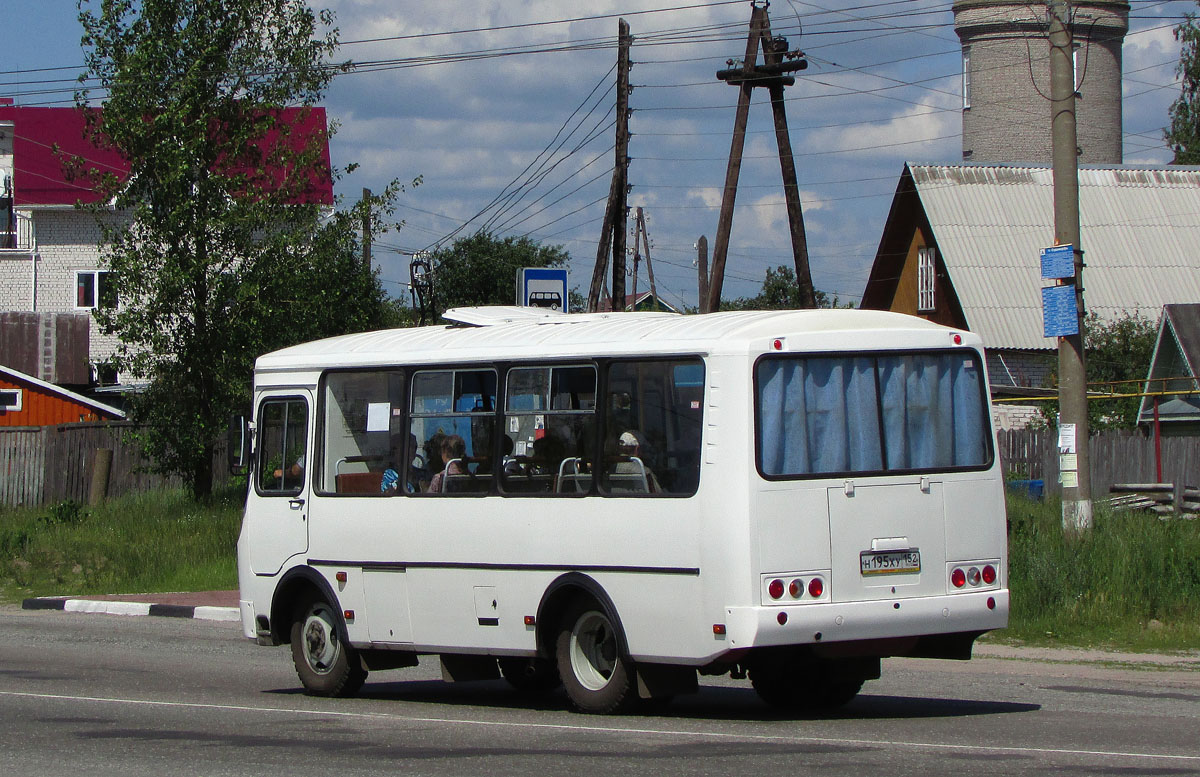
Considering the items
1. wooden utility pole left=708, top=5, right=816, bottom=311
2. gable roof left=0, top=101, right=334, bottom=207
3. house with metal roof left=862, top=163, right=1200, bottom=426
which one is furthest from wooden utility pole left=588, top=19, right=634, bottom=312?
gable roof left=0, top=101, right=334, bottom=207

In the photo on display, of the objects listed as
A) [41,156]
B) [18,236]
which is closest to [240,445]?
[41,156]

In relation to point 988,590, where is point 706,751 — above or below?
below

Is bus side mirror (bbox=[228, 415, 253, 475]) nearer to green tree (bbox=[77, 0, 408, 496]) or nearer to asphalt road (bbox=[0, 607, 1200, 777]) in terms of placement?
asphalt road (bbox=[0, 607, 1200, 777])

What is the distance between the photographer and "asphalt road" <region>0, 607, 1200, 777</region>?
8328mm

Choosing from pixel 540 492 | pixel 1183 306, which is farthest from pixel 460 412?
pixel 1183 306

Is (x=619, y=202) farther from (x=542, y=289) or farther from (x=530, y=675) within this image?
(x=530, y=675)

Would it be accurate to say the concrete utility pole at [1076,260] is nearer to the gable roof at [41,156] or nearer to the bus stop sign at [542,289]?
the bus stop sign at [542,289]

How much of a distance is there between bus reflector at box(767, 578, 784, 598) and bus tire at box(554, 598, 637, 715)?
4.24 feet

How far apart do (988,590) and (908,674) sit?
3.68m

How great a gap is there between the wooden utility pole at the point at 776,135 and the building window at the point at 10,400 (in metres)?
20.7

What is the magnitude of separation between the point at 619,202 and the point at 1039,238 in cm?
1965

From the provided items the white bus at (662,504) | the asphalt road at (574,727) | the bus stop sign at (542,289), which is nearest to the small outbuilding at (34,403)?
the bus stop sign at (542,289)

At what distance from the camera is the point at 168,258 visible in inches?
1054

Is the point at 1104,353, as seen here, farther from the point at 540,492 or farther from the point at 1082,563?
the point at 540,492
